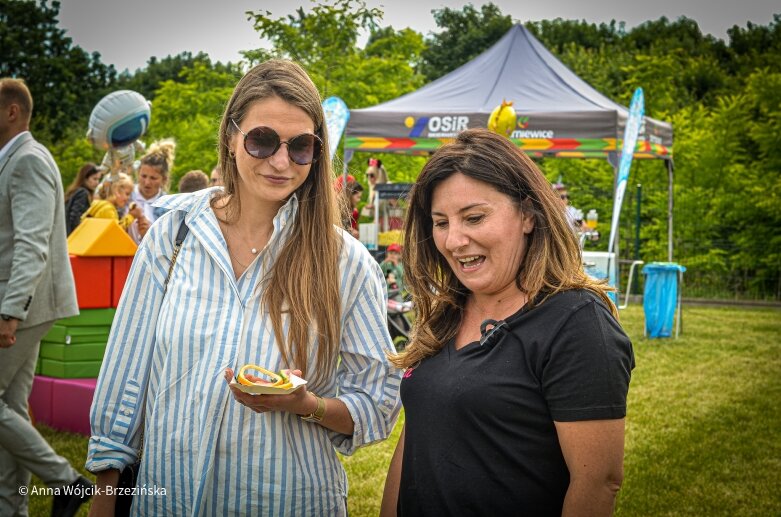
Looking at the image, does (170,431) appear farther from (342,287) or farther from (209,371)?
(342,287)

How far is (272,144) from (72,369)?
4.45 m

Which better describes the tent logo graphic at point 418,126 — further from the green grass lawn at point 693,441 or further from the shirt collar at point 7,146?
the shirt collar at point 7,146

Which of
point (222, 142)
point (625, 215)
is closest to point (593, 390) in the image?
point (222, 142)

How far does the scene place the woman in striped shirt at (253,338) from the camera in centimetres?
213

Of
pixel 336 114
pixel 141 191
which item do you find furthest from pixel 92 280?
pixel 336 114

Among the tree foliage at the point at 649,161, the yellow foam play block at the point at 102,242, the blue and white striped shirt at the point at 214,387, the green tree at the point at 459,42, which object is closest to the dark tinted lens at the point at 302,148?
the blue and white striped shirt at the point at 214,387

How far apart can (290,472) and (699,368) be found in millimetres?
8527

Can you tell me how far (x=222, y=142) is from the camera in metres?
2.42

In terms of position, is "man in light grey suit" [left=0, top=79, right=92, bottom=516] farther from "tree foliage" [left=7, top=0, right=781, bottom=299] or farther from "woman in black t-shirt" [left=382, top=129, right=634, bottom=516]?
"tree foliage" [left=7, top=0, right=781, bottom=299]

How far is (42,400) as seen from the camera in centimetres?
615

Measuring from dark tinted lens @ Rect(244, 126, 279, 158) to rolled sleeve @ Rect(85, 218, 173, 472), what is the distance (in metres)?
0.40

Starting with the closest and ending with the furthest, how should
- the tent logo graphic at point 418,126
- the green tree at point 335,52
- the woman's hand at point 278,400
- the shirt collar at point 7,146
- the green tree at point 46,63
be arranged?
the woman's hand at point 278,400 → the shirt collar at point 7,146 → the tent logo graphic at point 418,126 → the green tree at point 335,52 → the green tree at point 46,63

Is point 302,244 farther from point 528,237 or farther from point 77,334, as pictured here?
point 77,334

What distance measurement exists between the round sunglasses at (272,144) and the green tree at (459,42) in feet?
121
